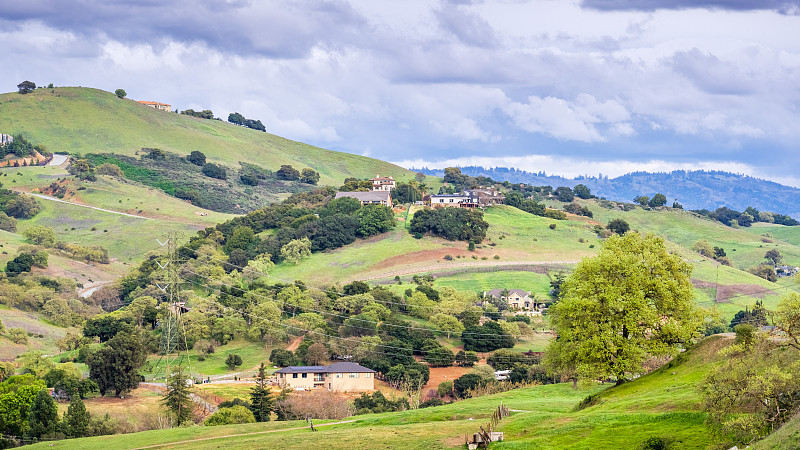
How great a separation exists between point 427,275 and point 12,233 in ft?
308

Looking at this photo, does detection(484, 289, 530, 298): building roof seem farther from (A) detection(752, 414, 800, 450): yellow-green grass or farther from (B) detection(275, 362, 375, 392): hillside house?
(A) detection(752, 414, 800, 450): yellow-green grass

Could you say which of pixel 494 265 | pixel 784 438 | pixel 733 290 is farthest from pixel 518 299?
pixel 784 438

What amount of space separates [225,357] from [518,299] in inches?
1952

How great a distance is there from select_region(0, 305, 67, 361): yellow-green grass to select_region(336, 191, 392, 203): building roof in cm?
8174

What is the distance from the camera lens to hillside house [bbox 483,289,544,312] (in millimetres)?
126250

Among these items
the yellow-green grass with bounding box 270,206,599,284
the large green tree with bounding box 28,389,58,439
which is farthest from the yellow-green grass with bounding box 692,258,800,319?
the large green tree with bounding box 28,389,58,439

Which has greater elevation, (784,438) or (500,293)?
(784,438)

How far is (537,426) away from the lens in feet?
130

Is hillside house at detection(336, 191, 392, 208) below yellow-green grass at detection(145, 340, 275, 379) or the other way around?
the other way around

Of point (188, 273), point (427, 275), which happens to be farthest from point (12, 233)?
point (427, 275)

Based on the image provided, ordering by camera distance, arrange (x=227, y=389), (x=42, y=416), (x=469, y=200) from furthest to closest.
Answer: (x=469, y=200)
(x=227, y=389)
(x=42, y=416)

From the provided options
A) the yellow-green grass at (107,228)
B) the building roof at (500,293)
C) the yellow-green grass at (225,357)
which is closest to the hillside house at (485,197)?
the building roof at (500,293)

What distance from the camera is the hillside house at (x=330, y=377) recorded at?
86625 mm

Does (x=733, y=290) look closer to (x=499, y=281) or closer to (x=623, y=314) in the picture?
(x=499, y=281)
